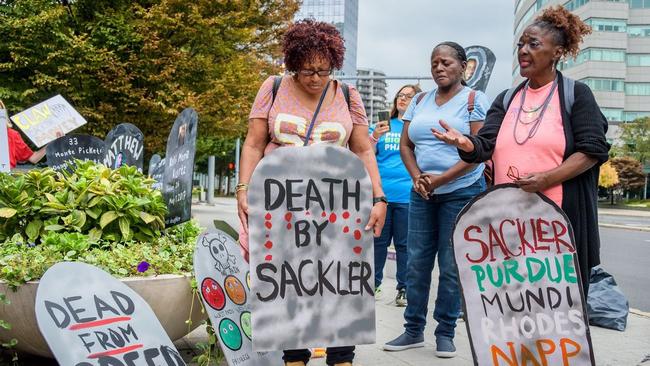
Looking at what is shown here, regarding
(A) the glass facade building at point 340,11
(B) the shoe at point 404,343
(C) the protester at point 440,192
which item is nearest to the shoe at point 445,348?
(C) the protester at point 440,192

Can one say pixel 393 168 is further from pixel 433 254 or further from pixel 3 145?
pixel 3 145

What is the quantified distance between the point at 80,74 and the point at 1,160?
1140 centimetres

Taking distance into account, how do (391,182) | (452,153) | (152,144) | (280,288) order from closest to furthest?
(280,288) < (452,153) < (391,182) < (152,144)

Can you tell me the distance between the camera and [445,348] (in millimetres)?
3963

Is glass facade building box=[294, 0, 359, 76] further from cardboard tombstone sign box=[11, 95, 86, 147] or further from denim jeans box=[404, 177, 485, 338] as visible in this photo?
denim jeans box=[404, 177, 485, 338]

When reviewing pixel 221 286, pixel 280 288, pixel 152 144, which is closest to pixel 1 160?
pixel 221 286

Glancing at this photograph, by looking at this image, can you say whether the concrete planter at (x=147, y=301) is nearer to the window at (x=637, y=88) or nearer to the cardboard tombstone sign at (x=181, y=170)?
the cardboard tombstone sign at (x=181, y=170)

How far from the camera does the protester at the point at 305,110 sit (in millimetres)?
3066

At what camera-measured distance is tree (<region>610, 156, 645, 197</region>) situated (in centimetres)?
4988

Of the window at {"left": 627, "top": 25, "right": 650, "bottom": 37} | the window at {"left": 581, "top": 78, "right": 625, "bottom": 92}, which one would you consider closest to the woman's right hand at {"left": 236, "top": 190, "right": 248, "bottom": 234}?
the window at {"left": 581, "top": 78, "right": 625, "bottom": 92}

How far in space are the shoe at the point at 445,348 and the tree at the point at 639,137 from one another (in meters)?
53.4

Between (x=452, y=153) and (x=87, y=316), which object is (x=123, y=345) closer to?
(x=87, y=316)

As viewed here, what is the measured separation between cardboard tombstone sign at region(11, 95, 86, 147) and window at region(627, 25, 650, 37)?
70548 mm

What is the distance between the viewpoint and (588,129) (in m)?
2.90
